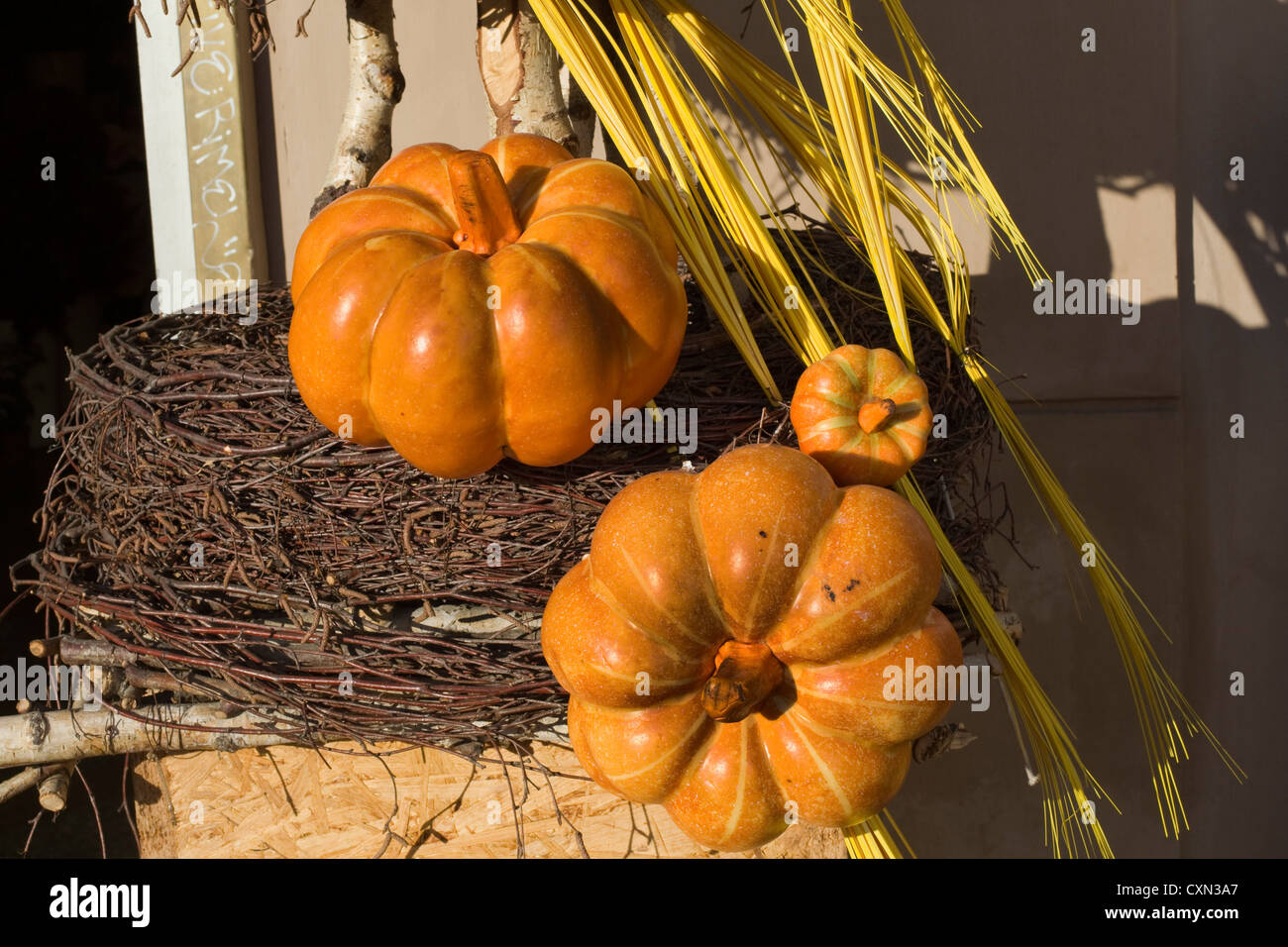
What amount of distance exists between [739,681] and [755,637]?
58 millimetres

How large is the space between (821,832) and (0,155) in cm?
308

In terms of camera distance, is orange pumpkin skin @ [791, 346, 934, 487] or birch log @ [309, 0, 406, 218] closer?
orange pumpkin skin @ [791, 346, 934, 487]

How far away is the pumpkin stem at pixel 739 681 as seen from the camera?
0.81 m

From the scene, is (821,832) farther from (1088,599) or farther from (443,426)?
(1088,599)

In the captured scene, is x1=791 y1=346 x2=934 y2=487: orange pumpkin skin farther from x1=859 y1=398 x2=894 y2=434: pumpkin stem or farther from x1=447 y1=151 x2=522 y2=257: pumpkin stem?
x1=447 y1=151 x2=522 y2=257: pumpkin stem

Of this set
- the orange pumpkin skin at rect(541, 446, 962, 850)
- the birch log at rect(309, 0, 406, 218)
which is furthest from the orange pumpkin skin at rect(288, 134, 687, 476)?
the birch log at rect(309, 0, 406, 218)

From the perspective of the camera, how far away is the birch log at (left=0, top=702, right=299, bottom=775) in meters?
1.17

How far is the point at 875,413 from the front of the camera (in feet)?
3.07

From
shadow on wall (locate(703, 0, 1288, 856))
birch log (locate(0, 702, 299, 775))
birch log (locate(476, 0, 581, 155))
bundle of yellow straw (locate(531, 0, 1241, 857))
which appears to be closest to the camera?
bundle of yellow straw (locate(531, 0, 1241, 857))

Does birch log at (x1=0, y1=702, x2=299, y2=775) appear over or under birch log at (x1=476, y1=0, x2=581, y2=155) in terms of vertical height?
under

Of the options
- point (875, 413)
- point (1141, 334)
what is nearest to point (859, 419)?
point (875, 413)

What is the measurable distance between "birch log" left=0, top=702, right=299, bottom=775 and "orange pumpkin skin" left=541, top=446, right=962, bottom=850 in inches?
18.0

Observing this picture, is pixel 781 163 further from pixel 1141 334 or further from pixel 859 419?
pixel 1141 334

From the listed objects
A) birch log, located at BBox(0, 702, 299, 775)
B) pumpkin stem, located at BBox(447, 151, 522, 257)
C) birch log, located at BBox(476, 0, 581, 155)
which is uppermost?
birch log, located at BBox(476, 0, 581, 155)
